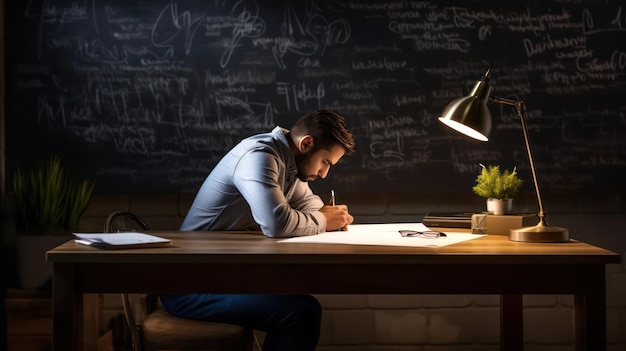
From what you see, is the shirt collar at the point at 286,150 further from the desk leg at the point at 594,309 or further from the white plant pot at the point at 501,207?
the desk leg at the point at 594,309

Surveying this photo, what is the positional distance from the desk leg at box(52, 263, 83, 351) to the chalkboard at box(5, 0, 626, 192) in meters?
1.46

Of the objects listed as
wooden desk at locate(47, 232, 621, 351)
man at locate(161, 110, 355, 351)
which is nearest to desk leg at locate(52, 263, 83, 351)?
wooden desk at locate(47, 232, 621, 351)

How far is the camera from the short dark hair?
8.62 feet

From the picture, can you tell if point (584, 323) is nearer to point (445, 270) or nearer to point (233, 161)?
point (445, 270)

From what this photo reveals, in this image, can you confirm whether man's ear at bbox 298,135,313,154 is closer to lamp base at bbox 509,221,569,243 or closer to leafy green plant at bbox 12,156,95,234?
lamp base at bbox 509,221,569,243

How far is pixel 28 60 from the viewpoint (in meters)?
3.40

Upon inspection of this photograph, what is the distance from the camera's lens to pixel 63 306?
6.42 ft

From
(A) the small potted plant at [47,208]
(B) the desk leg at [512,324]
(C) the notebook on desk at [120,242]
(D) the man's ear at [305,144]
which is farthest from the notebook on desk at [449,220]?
(A) the small potted plant at [47,208]

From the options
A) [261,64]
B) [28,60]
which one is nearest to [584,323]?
[261,64]

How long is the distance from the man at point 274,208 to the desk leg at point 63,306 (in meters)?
0.42

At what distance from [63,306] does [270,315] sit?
61 cm

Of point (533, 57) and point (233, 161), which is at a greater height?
point (533, 57)

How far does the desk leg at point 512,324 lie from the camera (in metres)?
2.60

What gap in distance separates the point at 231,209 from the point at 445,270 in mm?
938
